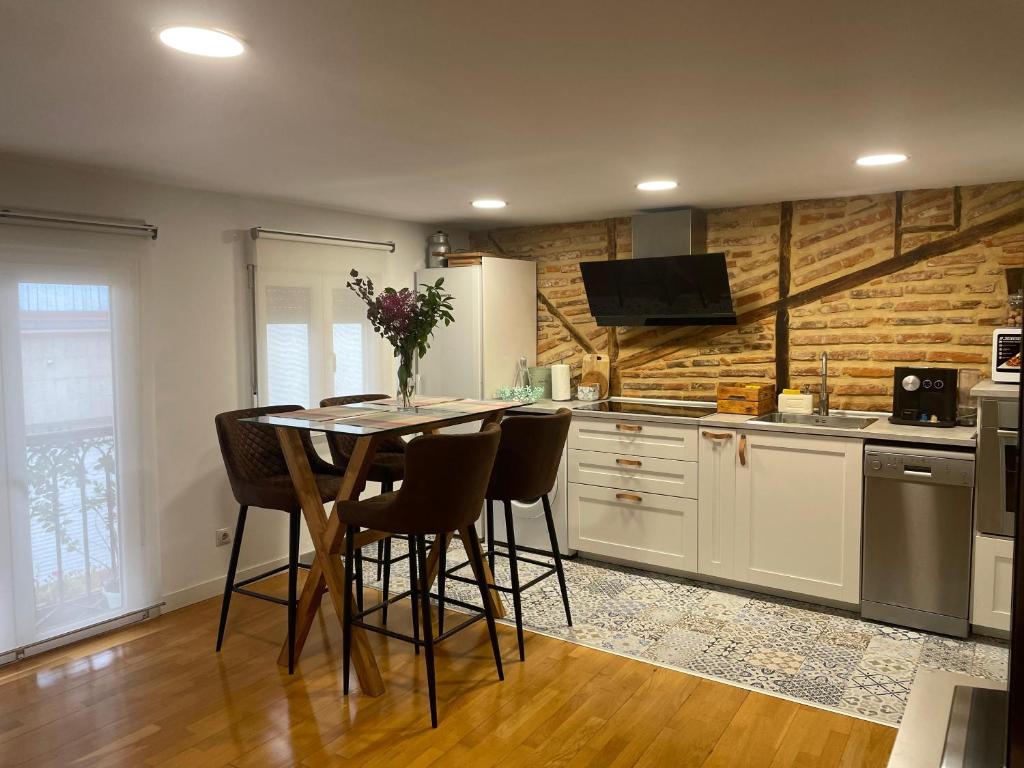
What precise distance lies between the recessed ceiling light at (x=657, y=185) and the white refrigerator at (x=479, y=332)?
4.71ft

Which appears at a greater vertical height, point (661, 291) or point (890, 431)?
point (661, 291)

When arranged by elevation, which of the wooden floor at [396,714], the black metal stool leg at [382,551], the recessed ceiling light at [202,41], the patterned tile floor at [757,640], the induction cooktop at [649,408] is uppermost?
the recessed ceiling light at [202,41]

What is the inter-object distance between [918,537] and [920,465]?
345mm

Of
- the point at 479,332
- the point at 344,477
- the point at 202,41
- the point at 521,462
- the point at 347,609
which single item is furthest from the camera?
the point at 479,332

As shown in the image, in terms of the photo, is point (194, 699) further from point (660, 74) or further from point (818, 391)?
point (818, 391)

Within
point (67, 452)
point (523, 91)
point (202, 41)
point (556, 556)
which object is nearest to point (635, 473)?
point (556, 556)

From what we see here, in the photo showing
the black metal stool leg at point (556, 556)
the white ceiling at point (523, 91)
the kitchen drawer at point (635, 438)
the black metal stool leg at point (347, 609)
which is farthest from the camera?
the kitchen drawer at point (635, 438)

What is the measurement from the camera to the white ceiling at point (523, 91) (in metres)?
1.71

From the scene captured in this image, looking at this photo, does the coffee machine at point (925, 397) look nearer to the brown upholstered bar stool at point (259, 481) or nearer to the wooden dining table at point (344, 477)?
the wooden dining table at point (344, 477)

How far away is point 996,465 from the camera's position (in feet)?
11.1

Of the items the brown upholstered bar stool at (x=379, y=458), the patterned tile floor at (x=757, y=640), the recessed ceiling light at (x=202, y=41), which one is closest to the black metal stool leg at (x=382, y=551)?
the brown upholstered bar stool at (x=379, y=458)

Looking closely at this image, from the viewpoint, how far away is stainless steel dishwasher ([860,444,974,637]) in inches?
137

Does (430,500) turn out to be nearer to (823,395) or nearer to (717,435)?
(717,435)

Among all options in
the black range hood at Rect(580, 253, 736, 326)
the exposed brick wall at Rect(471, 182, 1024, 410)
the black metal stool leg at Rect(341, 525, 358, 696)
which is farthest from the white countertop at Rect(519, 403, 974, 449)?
the black metal stool leg at Rect(341, 525, 358, 696)
